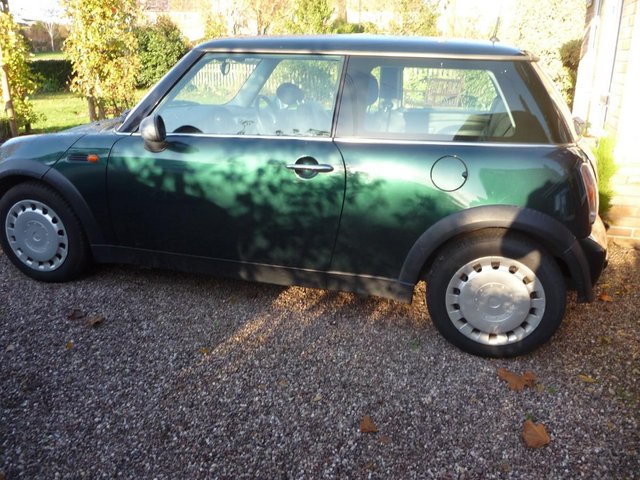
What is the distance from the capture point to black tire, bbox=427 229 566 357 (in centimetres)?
308

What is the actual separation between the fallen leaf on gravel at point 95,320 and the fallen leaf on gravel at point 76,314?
0.25 ft

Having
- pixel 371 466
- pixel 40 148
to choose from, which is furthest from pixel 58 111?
pixel 371 466

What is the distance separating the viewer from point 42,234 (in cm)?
401

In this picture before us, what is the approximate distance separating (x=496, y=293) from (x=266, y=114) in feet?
5.94

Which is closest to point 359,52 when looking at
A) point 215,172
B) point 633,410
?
point 215,172

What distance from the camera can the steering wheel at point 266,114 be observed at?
3.50 m

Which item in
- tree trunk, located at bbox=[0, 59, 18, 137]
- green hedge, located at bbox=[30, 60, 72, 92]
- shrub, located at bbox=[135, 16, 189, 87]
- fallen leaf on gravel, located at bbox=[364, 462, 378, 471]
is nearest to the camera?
fallen leaf on gravel, located at bbox=[364, 462, 378, 471]

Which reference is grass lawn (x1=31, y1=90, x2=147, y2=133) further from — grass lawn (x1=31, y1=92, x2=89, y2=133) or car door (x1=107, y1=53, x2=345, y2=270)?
car door (x1=107, y1=53, x2=345, y2=270)

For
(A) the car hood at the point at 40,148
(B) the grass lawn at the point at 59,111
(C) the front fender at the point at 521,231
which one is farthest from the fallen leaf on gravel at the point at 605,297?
(B) the grass lawn at the point at 59,111

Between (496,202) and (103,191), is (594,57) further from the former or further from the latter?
(103,191)

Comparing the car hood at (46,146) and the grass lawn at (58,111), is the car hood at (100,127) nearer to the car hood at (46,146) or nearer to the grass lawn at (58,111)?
the car hood at (46,146)

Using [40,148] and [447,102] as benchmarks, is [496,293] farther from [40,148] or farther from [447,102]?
[40,148]

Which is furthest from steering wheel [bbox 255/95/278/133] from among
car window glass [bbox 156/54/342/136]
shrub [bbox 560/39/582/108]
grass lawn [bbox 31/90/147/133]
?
shrub [bbox 560/39/582/108]

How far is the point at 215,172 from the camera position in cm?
343
